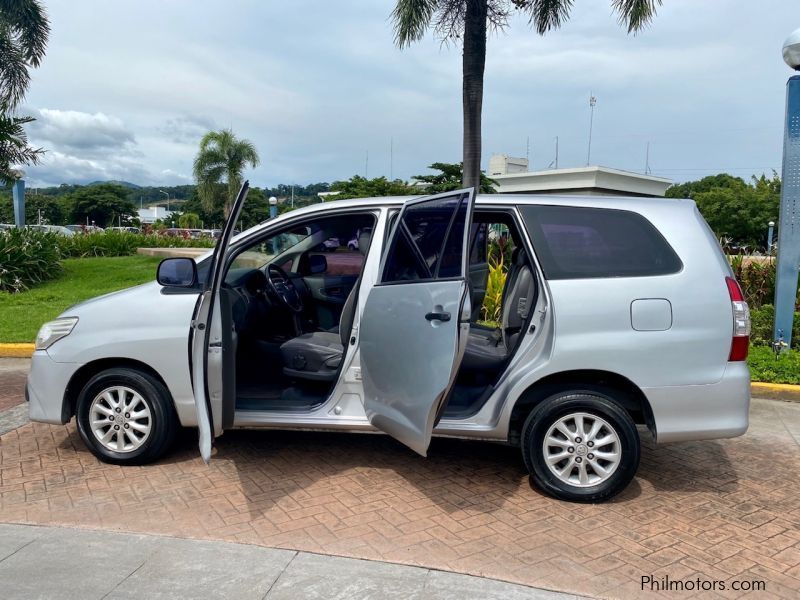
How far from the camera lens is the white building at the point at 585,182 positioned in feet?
118

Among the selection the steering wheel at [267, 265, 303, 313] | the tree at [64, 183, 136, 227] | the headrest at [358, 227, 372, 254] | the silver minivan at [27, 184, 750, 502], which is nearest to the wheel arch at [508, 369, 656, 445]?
the silver minivan at [27, 184, 750, 502]

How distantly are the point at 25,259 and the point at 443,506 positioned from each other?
1334cm

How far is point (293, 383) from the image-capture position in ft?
15.5

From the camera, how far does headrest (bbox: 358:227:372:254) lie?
4463 millimetres

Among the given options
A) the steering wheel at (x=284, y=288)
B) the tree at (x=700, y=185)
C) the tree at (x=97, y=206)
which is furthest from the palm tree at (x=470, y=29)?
the tree at (x=97, y=206)

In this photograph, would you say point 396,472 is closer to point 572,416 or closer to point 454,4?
point 572,416

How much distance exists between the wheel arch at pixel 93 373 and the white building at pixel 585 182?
1247 inches

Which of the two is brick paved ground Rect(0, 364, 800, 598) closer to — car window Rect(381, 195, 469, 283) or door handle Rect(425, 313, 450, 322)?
door handle Rect(425, 313, 450, 322)

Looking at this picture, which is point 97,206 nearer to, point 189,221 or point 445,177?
point 189,221

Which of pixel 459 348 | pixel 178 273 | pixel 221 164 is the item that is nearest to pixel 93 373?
pixel 178 273

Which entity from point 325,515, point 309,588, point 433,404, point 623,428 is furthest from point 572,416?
point 309,588

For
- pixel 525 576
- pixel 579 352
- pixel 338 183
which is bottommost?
pixel 525 576

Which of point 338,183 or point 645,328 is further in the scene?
point 338,183

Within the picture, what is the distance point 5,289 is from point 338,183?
20.5 m
